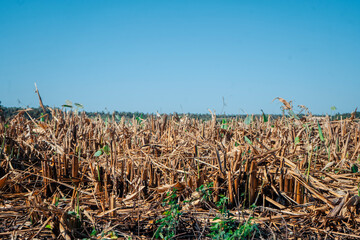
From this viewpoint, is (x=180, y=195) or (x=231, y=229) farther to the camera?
(x=180, y=195)

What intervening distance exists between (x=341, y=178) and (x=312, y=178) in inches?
16.0

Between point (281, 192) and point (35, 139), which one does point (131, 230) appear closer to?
point (281, 192)

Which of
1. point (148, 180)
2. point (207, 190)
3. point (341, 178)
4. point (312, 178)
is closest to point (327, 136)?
point (341, 178)

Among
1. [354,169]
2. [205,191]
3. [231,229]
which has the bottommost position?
[231,229]

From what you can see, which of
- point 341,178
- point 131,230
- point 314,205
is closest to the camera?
point 131,230

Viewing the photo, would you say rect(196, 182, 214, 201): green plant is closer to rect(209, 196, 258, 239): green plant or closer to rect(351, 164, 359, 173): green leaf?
rect(209, 196, 258, 239): green plant

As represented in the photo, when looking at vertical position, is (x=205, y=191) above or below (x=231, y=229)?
above

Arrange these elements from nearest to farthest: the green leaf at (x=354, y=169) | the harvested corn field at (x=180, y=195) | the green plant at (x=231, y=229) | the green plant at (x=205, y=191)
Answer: the green plant at (x=231, y=229) < the harvested corn field at (x=180, y=195) < the green plant at (x=205, y=191) < the green leaf at (x=354, y=169)

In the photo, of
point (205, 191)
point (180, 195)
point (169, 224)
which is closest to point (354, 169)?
point (205, 191)

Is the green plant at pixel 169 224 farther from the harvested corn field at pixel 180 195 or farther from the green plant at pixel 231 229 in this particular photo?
the green plant at pixel 231 229

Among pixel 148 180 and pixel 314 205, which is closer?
pixel 314 205

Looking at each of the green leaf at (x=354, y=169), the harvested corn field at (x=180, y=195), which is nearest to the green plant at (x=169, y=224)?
the harvested corn field at (x=180, y=195)

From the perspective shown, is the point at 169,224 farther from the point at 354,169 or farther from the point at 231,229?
the point at 354,169

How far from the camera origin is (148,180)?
2.76m
